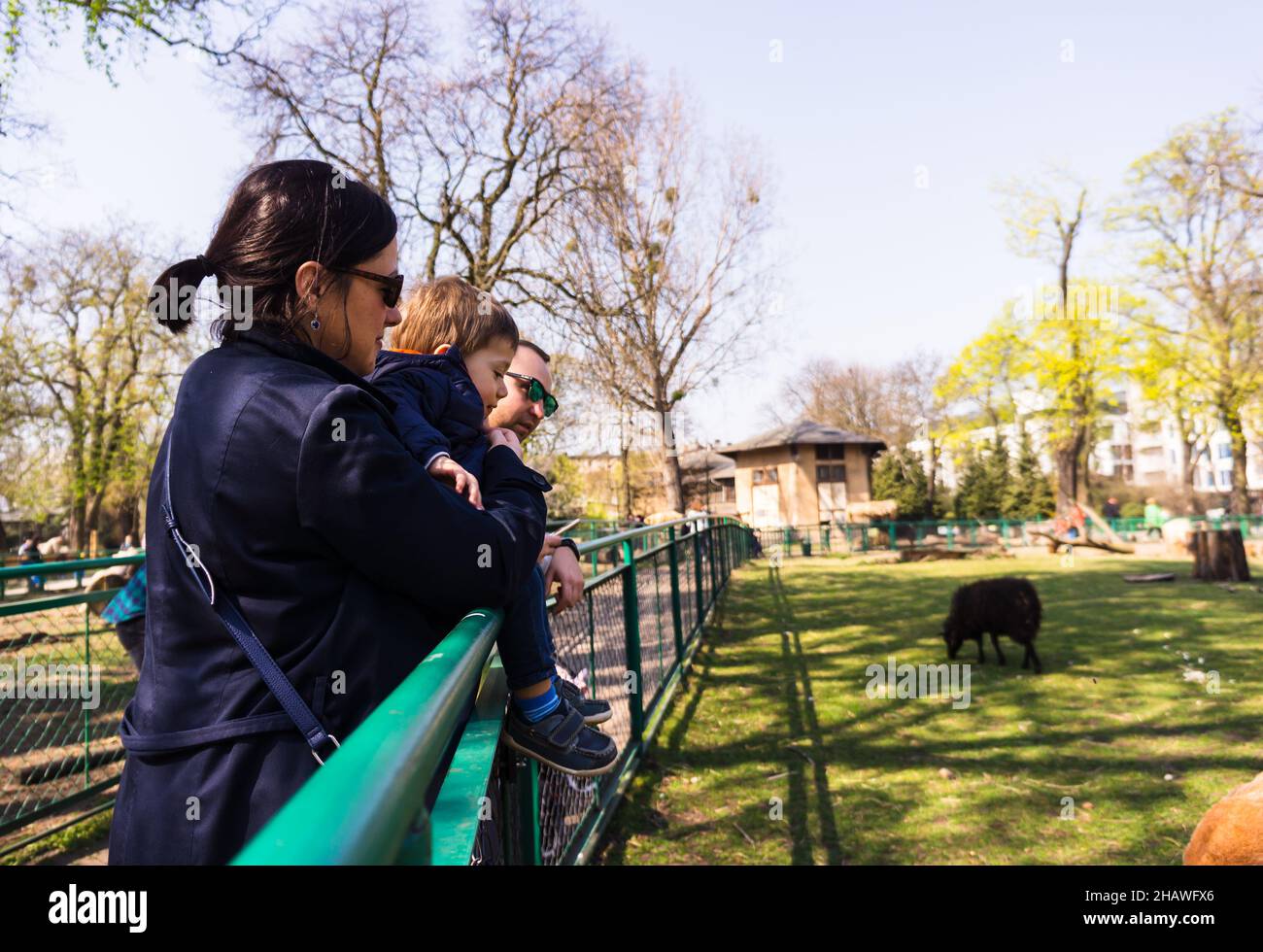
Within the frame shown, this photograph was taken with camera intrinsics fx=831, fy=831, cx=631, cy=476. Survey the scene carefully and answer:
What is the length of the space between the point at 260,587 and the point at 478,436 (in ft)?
2.85

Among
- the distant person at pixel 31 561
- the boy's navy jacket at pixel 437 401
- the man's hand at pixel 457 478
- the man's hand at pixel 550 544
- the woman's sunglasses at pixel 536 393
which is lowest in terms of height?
the distant person at pixel 31 561

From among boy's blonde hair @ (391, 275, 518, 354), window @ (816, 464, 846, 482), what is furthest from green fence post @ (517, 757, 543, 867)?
window @ (816, 464, 846, 482)

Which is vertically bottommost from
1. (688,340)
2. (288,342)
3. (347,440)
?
(347,440)

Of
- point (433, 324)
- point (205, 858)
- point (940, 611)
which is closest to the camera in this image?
point (205, 858)

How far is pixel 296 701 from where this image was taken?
3.73 feet

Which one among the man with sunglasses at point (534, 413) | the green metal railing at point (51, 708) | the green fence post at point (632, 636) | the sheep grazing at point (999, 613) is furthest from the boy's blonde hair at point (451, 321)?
the sheep grazing at point (999, 613)

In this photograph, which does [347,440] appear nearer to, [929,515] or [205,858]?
[205,858]

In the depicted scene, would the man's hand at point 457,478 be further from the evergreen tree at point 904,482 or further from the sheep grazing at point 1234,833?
the evergreen tree at point 904,482

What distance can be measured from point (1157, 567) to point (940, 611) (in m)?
9.36

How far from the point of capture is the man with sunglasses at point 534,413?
248 centimetres

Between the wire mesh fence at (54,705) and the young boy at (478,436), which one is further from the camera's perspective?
the wire mesh fence at (54,705)

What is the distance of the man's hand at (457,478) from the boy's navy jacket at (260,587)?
0.31 metres

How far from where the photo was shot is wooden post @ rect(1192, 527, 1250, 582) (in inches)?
598
